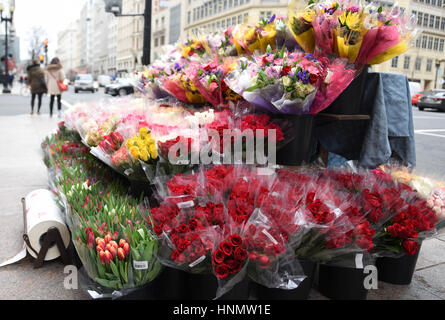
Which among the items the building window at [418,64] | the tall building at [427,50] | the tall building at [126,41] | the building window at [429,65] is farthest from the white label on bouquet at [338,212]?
the tall building at [126,41]

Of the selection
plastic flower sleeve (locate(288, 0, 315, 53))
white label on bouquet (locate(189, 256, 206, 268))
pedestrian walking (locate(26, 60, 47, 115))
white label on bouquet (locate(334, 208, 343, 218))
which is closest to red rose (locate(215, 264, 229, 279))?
white label on bouquet (locate(189, 256, 206, 268))

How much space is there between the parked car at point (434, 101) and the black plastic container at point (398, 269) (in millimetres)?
20475

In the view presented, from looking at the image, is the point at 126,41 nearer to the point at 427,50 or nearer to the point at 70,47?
the point at 427,50

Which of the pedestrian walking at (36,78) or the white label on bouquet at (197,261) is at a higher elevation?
the pedestrian walking at (36,78)

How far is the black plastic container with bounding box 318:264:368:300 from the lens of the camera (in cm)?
226

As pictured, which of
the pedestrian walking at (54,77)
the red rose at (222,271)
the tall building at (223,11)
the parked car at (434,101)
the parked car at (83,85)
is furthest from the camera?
the tall building at (223,11)

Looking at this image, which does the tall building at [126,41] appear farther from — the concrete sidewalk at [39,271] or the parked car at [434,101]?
the concrete sidewalk at [39,271]

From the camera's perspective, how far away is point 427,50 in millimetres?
52188

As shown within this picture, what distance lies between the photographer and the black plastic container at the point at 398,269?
8.28 feet

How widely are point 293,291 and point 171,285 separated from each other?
0.64 m

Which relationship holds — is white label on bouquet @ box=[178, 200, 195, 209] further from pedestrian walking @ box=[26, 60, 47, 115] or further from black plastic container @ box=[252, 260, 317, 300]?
pedestrian walking @ box=[26, 60, 47, 115]

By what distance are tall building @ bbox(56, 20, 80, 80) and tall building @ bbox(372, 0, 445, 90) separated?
351 feet

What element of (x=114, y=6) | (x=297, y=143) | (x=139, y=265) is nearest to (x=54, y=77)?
(x=114, y=6)
